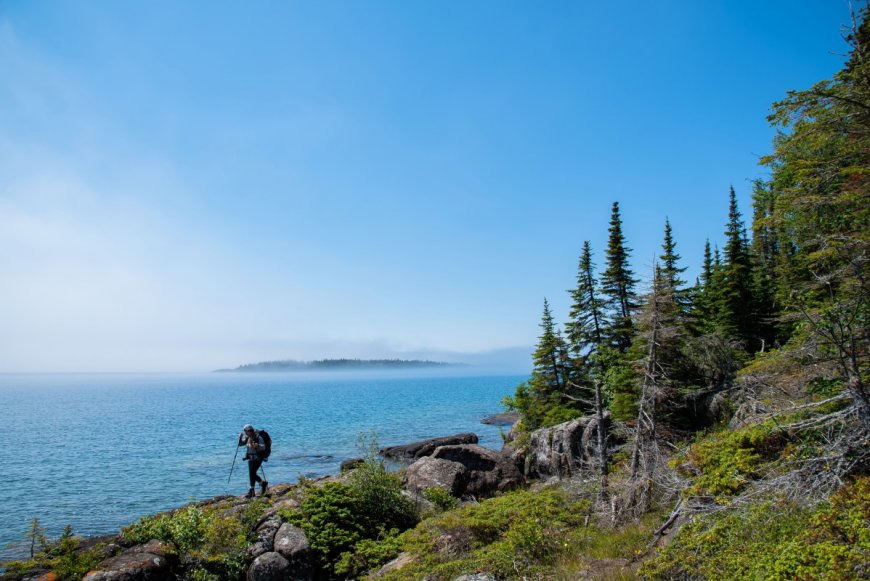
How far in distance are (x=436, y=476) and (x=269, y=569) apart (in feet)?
21.7

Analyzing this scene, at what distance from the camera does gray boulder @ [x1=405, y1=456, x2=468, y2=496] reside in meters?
15.6

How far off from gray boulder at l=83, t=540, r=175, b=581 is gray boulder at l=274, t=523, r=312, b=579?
2512mm

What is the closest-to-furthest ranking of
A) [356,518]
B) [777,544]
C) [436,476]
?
[777,544], [356,518], [436,476]

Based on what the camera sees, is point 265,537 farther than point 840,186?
Yes

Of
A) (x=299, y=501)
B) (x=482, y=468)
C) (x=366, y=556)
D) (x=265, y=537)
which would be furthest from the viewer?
(x=482, y=468)

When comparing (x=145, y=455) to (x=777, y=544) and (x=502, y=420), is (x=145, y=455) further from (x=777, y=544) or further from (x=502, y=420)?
(x=777, y=544)

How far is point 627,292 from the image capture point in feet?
95.5

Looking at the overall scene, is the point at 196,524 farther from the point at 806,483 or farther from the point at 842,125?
the point at 842,125

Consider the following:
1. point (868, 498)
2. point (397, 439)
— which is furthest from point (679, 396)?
point (397, 439)

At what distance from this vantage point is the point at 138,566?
33.1 ft

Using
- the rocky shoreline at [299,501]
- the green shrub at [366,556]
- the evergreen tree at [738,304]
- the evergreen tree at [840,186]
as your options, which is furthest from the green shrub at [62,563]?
the evergreen tree at [738,304]

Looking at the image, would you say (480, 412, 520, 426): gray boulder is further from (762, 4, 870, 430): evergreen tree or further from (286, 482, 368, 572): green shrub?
(762, 4, 870, 430): evergreen tree

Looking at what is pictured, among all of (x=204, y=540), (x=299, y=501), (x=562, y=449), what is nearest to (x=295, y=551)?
(x=204, y=540)

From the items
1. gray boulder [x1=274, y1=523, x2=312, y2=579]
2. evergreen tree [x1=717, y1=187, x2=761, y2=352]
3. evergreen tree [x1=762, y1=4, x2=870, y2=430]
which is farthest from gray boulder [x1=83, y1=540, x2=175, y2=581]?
evergreen tree [x1=717, y1=187, x2=761, y2=352]
